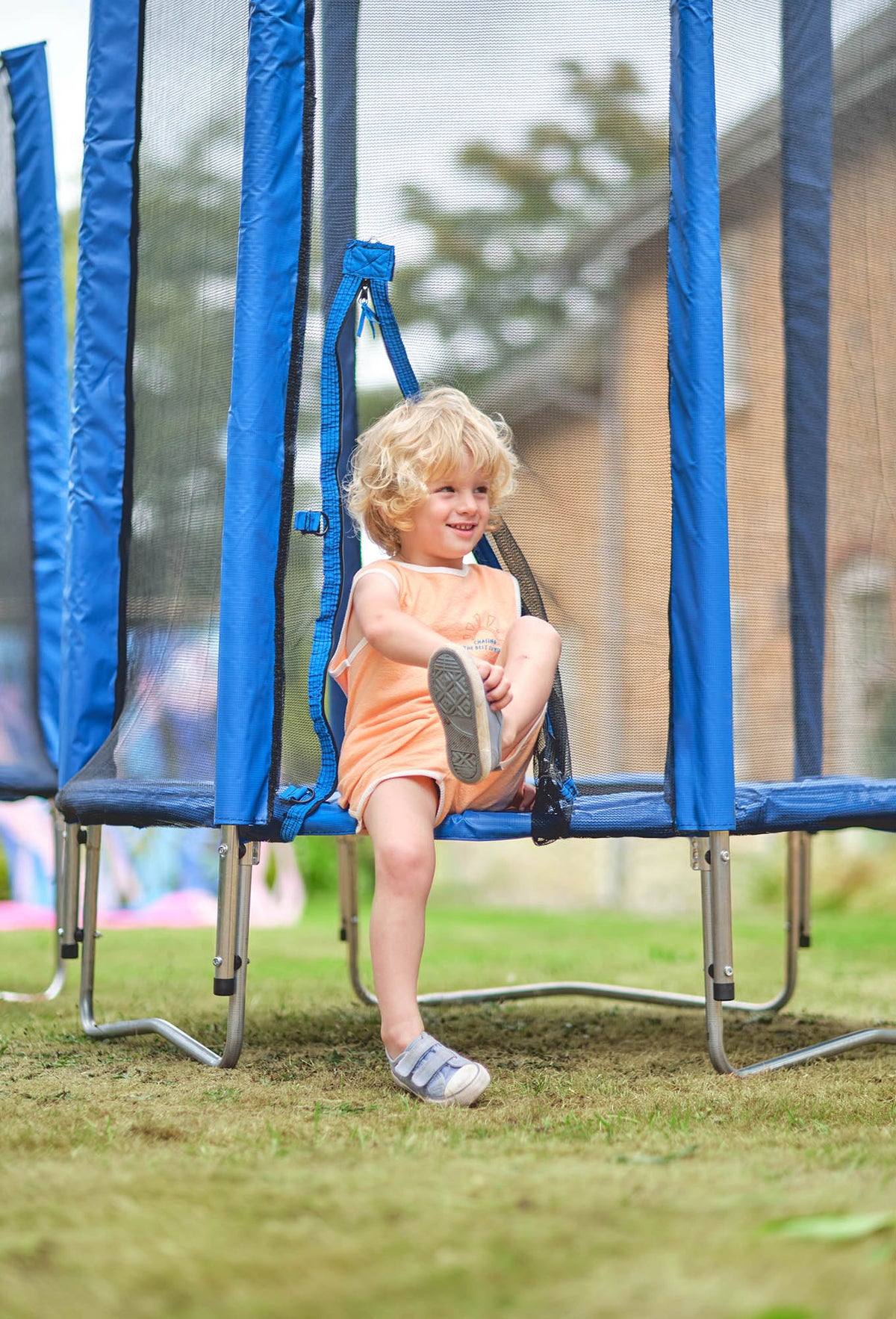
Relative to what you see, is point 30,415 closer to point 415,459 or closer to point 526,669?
point 415,459

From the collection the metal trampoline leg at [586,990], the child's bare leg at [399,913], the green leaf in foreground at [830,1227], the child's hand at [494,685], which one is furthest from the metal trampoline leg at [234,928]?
the green leaf in foreground at [830,1227]

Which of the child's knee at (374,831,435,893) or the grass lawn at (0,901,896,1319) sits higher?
the child's knee at (374,831,435,893)

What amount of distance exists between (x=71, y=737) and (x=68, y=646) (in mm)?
176

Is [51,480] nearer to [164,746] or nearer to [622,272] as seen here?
[164,746]

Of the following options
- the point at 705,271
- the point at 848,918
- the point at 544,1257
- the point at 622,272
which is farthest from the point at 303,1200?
the point at 848,918

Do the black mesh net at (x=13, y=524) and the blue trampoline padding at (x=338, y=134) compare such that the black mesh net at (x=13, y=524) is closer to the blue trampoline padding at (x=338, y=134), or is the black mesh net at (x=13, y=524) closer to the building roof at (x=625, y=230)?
the blue trampoline padding at (x=338, y=134)

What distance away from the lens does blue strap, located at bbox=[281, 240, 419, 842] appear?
206 centimetres

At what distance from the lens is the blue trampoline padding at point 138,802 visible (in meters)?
2.02

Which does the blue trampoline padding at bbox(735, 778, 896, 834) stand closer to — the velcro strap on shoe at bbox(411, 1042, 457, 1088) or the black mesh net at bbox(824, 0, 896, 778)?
the black mesh net at bbox(824, 0, 896, 778)

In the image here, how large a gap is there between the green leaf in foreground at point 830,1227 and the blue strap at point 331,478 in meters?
1.09

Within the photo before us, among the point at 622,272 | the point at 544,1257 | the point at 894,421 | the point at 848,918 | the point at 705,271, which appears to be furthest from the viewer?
the point at 848,918

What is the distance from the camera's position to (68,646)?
2480 mm

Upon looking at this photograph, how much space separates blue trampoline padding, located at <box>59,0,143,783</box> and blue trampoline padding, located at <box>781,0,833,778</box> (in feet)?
4.04

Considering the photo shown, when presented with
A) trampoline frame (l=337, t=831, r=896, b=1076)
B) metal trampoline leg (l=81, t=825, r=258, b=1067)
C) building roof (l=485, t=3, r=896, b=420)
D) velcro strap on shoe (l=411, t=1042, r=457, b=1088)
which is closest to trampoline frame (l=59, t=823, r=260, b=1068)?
metal trampoline leg (l=81, t=825, r=258, b=1067)
